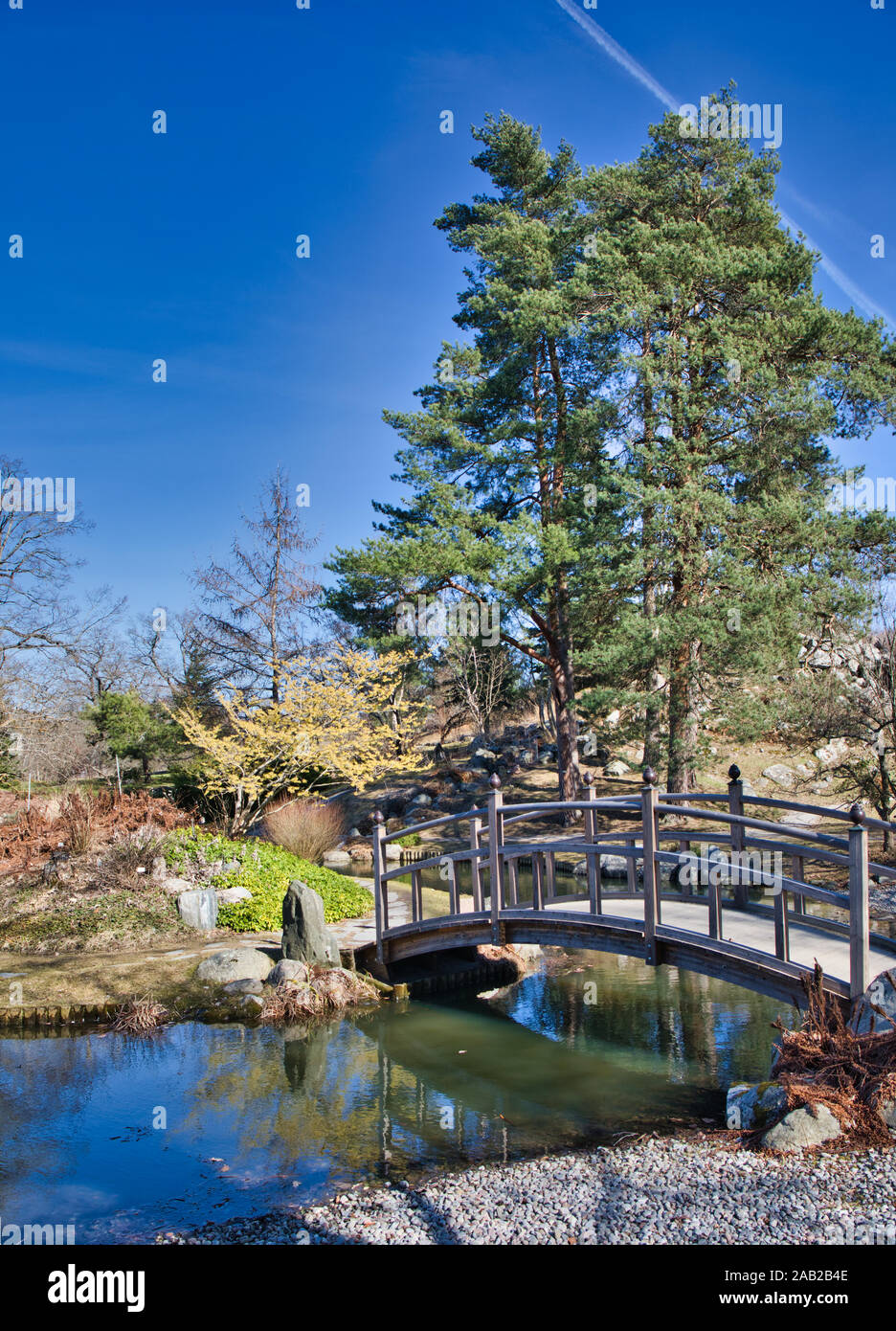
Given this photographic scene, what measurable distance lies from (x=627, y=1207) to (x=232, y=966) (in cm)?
571

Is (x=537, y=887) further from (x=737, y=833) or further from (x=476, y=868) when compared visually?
(x=737, y=833)

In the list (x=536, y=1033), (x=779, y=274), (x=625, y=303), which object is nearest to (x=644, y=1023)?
(x=536, y=1033)

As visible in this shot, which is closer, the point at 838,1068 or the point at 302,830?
the point at 838,1068

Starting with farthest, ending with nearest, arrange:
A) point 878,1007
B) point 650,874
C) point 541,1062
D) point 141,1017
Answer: point 141,1017 < point 541,1062 < point 650,874 < point 878,1007

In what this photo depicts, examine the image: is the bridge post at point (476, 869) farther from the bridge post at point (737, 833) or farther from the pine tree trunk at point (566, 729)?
the pine tree trunk at point (566, 729)

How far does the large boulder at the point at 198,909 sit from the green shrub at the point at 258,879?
0.15 metres

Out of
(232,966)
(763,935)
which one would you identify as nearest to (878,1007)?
(763,935)

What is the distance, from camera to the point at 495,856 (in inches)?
344

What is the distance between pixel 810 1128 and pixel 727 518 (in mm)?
13768

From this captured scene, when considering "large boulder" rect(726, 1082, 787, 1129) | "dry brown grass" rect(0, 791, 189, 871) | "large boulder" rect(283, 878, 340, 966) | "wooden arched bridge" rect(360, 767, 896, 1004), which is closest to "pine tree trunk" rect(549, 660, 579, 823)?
"dry brown grass" rect(0, 791, 189, 871)

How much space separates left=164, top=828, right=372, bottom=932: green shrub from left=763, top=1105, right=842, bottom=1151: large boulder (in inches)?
281

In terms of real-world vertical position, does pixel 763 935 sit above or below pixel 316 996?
above

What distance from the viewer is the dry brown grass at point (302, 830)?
14.4 m

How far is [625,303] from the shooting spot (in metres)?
17.2
